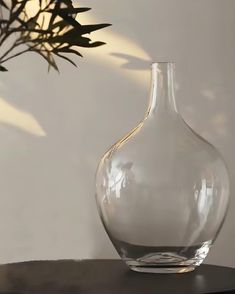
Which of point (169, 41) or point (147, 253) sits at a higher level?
point (169, 41)

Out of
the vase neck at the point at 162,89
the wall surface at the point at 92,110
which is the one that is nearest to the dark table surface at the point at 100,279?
the vase neck at the point at 162,89

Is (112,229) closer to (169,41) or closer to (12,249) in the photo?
(12,249)

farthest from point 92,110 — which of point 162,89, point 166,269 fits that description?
point 166,269

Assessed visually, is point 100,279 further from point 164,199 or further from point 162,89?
point 162,89

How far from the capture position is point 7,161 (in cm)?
162

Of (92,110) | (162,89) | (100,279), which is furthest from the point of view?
(92,110)

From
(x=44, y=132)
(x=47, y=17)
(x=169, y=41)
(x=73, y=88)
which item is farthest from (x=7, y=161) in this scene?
(x=169, y=41)

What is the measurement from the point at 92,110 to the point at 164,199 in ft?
1.97

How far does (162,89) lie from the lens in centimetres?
119

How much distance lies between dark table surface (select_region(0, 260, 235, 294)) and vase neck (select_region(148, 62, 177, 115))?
0.27m

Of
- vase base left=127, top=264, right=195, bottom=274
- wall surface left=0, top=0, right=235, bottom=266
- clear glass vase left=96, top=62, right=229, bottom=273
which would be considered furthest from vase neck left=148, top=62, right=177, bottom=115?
wall surface left=0, top=0, right=235, bottom=266

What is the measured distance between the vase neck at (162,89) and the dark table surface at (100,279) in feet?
0.88

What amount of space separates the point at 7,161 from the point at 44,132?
11 centimetres

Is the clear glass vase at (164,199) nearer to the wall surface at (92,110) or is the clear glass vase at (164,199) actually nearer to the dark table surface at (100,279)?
the dark table surface at (100,279)
